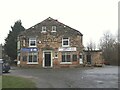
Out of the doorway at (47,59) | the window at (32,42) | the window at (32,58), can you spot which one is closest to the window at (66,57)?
the doorway at (47,59)

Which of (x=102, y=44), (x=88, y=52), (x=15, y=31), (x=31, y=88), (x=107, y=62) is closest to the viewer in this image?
(x=31, y=88)

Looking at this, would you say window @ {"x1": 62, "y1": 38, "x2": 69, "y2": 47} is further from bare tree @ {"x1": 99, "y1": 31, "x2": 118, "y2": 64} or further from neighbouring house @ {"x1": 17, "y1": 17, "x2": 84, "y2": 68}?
bare tree @ {"x1": 99, "y1": 31, "x2": 118, "y2": 64}

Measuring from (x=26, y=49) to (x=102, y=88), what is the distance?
31.7m

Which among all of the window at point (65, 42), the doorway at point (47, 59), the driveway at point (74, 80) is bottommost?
the driveway at point (74, 80)

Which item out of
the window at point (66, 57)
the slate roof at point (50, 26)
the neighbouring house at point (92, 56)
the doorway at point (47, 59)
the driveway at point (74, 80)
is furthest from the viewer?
the neighbouring house at point (92, 56)

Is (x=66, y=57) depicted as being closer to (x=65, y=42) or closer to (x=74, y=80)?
(x=65, y=42)

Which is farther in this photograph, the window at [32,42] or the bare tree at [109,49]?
the bare tree at [109,49]

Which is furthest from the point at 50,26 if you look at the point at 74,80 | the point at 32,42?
the point at 74,80

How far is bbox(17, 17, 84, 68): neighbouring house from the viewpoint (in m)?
47.0

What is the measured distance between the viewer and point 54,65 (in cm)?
4675

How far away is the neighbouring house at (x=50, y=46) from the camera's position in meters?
47.0

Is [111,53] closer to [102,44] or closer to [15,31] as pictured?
[102,44]

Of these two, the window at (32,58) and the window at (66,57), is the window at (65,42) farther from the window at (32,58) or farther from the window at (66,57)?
the window at (32,58)

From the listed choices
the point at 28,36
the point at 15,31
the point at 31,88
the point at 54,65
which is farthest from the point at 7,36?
the point at 31,88
